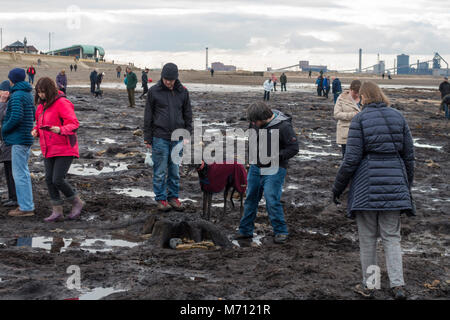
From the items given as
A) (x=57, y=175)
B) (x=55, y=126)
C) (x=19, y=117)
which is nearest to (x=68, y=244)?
(x=57, y=175)

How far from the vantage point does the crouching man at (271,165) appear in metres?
6.42

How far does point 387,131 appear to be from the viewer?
4852 millimetres

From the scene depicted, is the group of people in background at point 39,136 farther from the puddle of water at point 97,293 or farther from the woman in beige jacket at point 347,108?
the woman in beige jacket at point 347,108

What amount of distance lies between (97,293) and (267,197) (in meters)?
2.37

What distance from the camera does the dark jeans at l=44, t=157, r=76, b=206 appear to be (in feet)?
24.1

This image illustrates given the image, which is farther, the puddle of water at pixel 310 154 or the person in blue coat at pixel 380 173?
the puddle of water at pixel 310 154

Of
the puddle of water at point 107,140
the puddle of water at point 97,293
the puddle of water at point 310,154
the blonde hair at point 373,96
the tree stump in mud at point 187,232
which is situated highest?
the blonde hair at point 373,96

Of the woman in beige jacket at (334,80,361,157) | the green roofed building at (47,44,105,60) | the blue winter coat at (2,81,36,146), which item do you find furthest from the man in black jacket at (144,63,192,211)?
the green roofed building at (47,44,105,60)

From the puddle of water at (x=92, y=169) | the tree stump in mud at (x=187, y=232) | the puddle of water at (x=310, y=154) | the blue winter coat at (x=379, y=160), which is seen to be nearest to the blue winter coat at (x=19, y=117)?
the tree stump in mud at (x=187, y=232)

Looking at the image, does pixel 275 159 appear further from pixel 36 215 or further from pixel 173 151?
pixel 36 215

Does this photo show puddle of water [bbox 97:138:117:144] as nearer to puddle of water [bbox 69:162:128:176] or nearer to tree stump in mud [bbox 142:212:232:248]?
puddle of water [bbox 69:162:128:176]

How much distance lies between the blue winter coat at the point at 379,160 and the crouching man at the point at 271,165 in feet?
5.10

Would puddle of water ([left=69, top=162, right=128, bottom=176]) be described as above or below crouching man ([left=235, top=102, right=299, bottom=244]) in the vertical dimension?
below

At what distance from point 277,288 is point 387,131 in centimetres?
168
